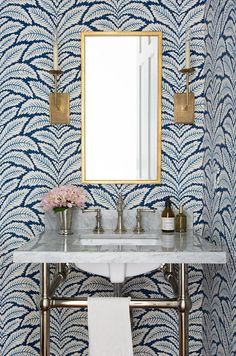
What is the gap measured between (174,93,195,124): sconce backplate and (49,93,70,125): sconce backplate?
0.56 m

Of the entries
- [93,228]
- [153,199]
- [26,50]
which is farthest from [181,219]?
[26,50]

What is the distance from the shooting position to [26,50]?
2598 mm

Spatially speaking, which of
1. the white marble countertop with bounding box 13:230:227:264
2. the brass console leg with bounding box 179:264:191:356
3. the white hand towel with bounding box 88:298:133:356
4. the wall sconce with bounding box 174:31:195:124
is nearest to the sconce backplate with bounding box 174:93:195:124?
the wall sconce with bounding box 174:31:195:124

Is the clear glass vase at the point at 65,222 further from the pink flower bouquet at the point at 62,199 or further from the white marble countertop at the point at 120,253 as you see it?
the white marble countertop at the point at 120,253

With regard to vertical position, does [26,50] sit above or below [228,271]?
above

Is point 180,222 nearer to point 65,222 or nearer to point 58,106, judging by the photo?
point 65,222

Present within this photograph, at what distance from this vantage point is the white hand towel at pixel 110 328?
2.09 metres

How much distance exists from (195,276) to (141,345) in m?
0.46

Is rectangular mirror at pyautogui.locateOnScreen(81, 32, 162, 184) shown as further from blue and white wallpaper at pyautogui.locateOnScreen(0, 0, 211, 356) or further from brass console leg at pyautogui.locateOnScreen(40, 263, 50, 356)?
brass console leg at pyautogui.locateOnScreen(40, 263, 50, 356)

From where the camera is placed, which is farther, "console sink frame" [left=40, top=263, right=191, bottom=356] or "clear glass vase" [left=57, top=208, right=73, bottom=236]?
"clear glass vase" [left=57, top=208, right=73, bottom=236]

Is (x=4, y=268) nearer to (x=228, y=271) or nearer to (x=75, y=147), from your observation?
(x=75, y=147)

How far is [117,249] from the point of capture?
209 cm

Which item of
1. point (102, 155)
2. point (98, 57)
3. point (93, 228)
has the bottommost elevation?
point (93, 228)

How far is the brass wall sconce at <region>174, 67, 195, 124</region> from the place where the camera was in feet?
8.46
